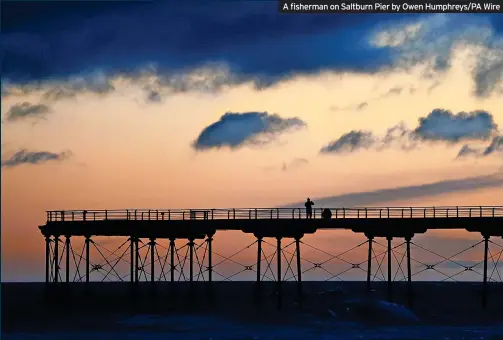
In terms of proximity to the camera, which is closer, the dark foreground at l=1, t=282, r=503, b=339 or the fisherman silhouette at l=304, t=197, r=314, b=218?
the fisherman silhouette at l=304, t=197, r=314, b=218

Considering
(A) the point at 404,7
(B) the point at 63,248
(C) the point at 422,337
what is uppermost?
(A) the point at 404,7

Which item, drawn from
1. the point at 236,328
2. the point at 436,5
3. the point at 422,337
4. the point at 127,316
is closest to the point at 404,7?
the point at 436,5

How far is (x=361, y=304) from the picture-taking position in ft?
298

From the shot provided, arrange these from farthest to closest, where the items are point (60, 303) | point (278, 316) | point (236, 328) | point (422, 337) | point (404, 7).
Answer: point (60, 303) < point (278, 316) < point (236, 328) < point (422, 337) < point (404, 7)

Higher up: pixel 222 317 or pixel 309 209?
pixel 309 209

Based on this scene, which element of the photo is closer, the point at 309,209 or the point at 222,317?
the point at 309,209

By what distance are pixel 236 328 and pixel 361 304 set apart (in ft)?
51.5

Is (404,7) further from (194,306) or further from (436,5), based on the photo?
(194,306)

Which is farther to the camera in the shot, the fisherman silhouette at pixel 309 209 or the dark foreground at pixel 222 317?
the dark foreground at pixel 222 317
